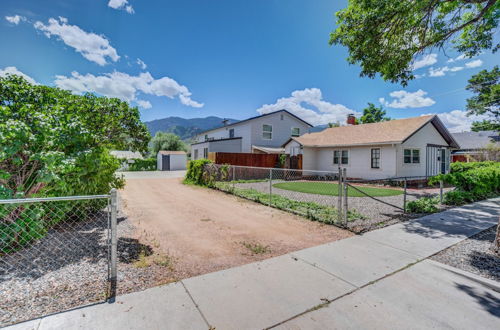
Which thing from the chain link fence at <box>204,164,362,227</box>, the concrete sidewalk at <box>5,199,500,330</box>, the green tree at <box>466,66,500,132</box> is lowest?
the concrete sidewalk at <box>5,199,500,330</box>

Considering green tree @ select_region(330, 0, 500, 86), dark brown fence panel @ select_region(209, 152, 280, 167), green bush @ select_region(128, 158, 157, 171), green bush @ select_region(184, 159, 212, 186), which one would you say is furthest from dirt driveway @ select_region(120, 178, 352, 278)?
green bush @ select_region(128, 158, 157, 171)

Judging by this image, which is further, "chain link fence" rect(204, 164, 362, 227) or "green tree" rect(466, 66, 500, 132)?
"green tree" rect(466, 66, 500, 132)

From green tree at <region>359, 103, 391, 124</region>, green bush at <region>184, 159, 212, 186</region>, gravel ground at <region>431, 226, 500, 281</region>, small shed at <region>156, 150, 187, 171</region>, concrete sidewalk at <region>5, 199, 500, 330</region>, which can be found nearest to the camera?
concrete sidewalk at <region>5, 199, 500, 330</region>

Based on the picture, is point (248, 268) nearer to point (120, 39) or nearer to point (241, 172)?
point (120, 39)

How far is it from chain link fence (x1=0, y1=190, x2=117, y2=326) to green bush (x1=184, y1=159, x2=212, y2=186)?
884 centimetres

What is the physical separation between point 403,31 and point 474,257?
7.44 meters

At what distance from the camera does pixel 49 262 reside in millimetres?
3459

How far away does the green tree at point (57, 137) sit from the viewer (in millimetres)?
3568

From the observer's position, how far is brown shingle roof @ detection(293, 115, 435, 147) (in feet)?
47.2

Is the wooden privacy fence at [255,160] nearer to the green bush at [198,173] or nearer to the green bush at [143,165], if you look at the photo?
the green bush at [198,173]

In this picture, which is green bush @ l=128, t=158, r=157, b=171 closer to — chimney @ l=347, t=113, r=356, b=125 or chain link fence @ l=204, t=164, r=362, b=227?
chain link fence @ l=204, t=164, r=362, b=227

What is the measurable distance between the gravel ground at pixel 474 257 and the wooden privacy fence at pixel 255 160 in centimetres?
1429

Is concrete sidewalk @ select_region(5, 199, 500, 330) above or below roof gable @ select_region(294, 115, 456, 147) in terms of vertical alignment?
below

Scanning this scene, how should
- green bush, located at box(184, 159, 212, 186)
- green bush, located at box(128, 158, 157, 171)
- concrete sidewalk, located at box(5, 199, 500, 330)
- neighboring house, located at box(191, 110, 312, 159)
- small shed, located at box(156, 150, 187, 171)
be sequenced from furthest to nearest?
1. small shed, located at box(156, 150, 187, 171)
2. green bush, located at box(128, 158, 157, 171)
3. neighboring house, located at box(191, 110, 312, 159)
4. green bush, located at box(184, 159, 212, 186)
5. concrete sidewalk, located at box(5, 199, 500, 330)
